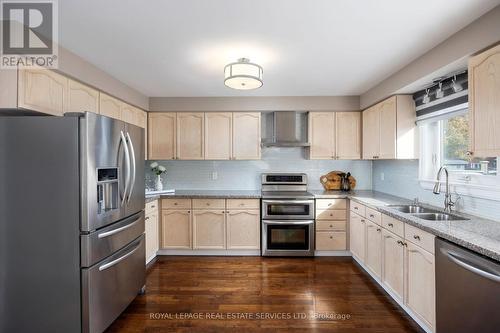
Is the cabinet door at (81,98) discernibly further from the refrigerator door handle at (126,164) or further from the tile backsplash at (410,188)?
the tile backsplash at (410,188)

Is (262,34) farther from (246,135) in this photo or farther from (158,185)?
(158,185)

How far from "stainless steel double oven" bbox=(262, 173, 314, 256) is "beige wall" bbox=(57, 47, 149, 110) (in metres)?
2.29

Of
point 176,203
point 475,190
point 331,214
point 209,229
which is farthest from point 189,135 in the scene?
point 475,190

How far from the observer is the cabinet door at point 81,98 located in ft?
7.41

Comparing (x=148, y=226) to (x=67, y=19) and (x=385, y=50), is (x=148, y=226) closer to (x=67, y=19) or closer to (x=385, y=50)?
(x=67, y=19)

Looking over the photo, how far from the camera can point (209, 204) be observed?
358cm

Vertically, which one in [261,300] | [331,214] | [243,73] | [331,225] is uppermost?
[243,73]

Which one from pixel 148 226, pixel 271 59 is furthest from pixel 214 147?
pixel 271 59

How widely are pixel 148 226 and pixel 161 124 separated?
1574 mm

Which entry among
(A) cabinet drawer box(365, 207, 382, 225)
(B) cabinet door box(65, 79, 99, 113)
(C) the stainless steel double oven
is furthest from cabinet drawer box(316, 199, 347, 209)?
(B) cabinet door box(65, 79, 99, 113)

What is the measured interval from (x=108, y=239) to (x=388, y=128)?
3205mm

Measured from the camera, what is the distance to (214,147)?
151 inches

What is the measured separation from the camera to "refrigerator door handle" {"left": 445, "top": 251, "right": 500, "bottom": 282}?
1300 mm

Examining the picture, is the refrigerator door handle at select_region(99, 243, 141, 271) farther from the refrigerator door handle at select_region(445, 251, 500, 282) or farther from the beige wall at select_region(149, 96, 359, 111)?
the refrigerator door handle at select_region(445, 251, 500, 282)
